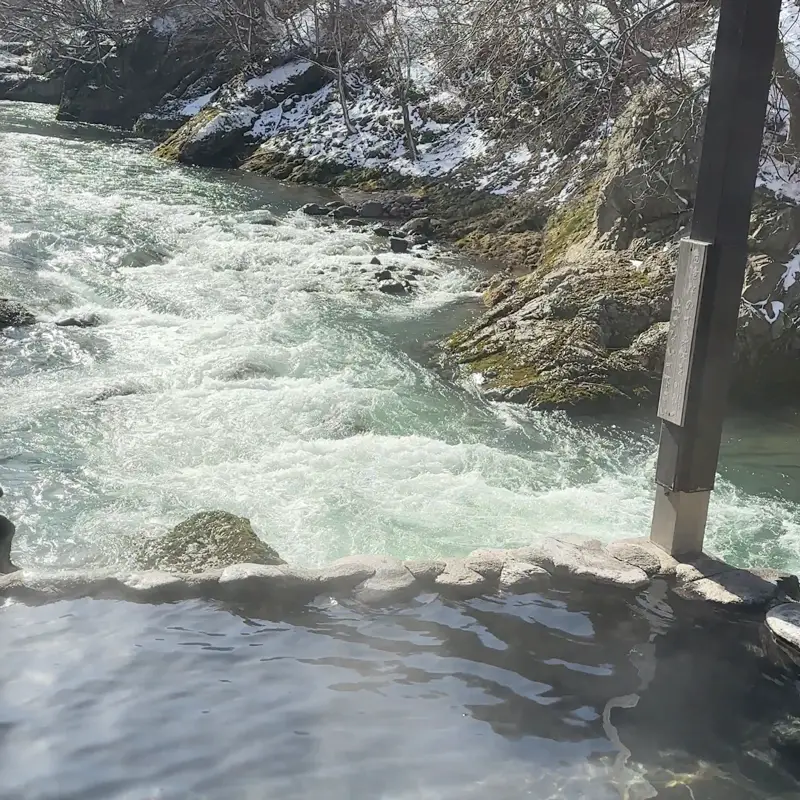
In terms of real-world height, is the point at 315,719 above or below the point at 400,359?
below

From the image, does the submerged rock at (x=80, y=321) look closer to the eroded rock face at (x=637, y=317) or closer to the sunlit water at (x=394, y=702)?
the eroded rock face at (x=637, y=317)

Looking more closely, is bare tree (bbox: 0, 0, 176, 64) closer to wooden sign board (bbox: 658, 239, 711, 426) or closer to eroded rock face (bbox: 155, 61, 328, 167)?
eroded rock face (bbox: 155, 61, 328, 167)

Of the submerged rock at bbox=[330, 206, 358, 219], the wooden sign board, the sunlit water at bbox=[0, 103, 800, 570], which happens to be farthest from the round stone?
the submerged rock at bbox=[330, 206, 358, 219]

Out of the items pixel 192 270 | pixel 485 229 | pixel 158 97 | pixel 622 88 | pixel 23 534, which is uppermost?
pixel 158 97

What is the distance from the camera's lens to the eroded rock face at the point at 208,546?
15.7ft

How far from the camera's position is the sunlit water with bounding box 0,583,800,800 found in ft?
9.87

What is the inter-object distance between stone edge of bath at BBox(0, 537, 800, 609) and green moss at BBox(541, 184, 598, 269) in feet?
28.1

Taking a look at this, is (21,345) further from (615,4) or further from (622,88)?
(622,88)

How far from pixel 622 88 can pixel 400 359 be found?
607 cm

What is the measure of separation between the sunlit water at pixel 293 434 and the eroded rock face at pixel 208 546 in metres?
0.55

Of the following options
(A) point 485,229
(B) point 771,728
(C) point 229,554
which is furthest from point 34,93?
(B) point 771,728

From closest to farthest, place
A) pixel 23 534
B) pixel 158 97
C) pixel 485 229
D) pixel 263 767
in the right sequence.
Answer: pixel 263 767 < pixel 23 534 < pixel 485 229 < pixel 158 97

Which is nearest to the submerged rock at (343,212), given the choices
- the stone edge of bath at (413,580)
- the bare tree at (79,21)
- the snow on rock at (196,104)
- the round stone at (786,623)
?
the stone edge of bath at (413,580)

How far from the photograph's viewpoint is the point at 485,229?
52.1ft
